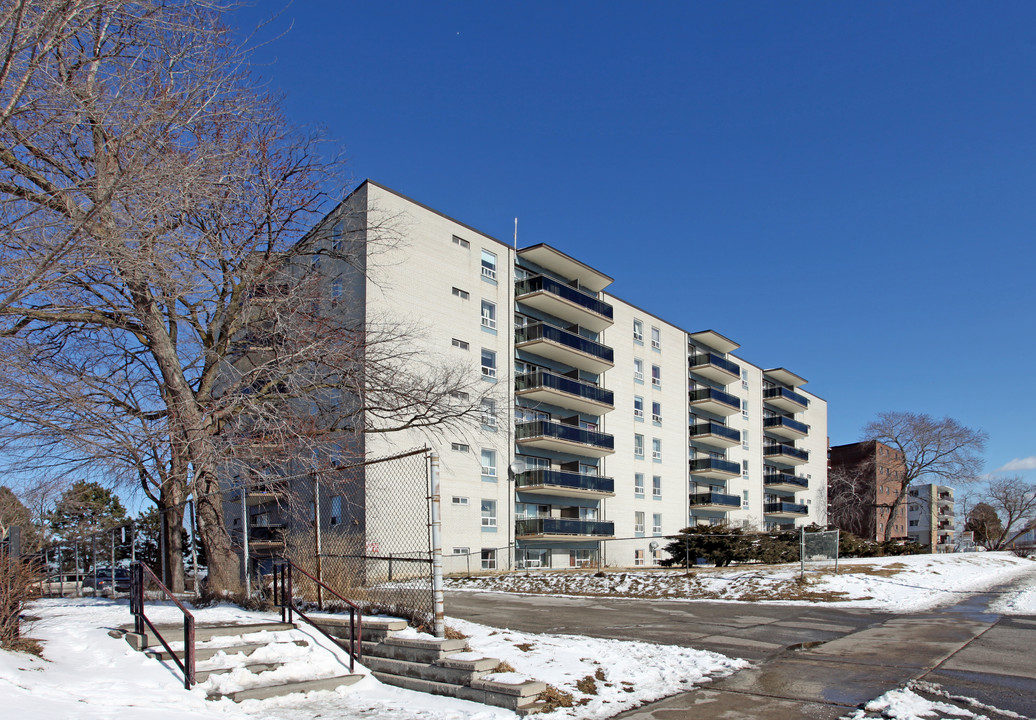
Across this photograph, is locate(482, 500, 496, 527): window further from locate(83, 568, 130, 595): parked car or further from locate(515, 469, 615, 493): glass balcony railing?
locate(83, 568, 130, 595): parked car

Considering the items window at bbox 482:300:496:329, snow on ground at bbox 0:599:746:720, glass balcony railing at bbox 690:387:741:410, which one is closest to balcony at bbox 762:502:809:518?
glass balcony railing at bbox 690:387:741:410

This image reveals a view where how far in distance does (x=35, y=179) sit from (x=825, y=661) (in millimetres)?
11562

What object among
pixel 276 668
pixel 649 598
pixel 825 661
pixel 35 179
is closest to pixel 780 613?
pixel 649 598

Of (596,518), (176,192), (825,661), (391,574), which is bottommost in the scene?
(596,518)

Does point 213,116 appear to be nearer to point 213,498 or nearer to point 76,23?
point 76,23

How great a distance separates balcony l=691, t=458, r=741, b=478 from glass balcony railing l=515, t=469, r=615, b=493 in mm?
15352

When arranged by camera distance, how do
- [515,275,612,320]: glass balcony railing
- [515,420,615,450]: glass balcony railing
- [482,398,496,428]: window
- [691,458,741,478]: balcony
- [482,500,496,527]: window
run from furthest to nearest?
[691,458,741,478]: balcony → [515,275,612,320]: glass balcony railing → [515,420,615,450]: glass balcony railing → [482,500,496,527]: window → [482,398,496,428]: window

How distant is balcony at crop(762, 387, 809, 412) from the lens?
68875 millimetres

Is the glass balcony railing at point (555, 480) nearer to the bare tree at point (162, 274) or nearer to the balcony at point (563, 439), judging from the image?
the balcony at point (563, 439)

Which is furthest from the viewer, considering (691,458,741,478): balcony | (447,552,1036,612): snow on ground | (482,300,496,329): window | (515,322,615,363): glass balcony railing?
(691,458,741,478): balcony

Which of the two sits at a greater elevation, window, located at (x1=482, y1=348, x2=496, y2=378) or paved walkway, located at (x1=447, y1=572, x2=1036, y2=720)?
window, located at (x1=482, y1=348, x2=496, y2=378)

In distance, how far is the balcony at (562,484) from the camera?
3800 centimetres

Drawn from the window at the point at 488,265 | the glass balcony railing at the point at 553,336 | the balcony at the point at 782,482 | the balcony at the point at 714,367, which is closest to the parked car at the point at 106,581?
the window at the point at 488,265

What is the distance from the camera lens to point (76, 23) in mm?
8047
